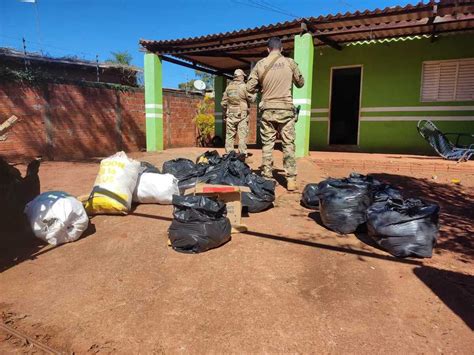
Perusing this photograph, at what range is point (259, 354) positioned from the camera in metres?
1.99

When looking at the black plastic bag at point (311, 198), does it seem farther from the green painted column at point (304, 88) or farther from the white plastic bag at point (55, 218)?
the green painted column at point (304, 88)

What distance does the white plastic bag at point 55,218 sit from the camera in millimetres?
3484

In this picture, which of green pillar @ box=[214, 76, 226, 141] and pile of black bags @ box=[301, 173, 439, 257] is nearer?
pile of black bags @ box=[301, 173, 439, 257]

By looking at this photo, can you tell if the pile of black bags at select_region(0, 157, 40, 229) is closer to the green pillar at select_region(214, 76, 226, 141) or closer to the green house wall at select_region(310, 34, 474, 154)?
the green house wall at select_region(310, 34, 474, 154)

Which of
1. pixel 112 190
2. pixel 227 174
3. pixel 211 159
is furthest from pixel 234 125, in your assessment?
pixel 112 190

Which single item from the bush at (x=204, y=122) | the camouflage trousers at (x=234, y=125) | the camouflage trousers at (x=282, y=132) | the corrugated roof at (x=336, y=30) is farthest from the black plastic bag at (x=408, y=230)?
the bush at (x=204, y=122)

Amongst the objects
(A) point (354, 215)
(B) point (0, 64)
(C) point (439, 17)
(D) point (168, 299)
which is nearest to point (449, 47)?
(C) point (439, 17)

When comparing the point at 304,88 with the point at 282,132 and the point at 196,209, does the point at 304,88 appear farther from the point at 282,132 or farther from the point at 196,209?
the point at 196,209

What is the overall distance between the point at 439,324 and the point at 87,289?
2439 millimetres

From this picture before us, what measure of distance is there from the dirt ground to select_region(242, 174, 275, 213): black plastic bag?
301 mm

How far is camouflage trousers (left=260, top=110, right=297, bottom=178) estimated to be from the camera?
5102 millimetres

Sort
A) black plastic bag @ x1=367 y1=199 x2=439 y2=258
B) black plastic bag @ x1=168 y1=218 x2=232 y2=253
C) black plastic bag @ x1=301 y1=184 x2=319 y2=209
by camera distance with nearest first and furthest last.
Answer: black plastic bag @ x1=367 y1=199 x2=439 y2=258, black plastic bag @ x1=168 y1=218 x2=232 y2=253, black plastic bag @ x1=301 y1=184 x2=319 y2=209

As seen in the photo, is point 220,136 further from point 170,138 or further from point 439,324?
point 439,324

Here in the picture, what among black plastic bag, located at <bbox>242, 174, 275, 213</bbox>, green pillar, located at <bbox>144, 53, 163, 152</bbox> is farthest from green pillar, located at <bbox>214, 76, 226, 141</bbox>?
black plastic bag, located at <bbox>242, 174, 275, 213</bbox>
